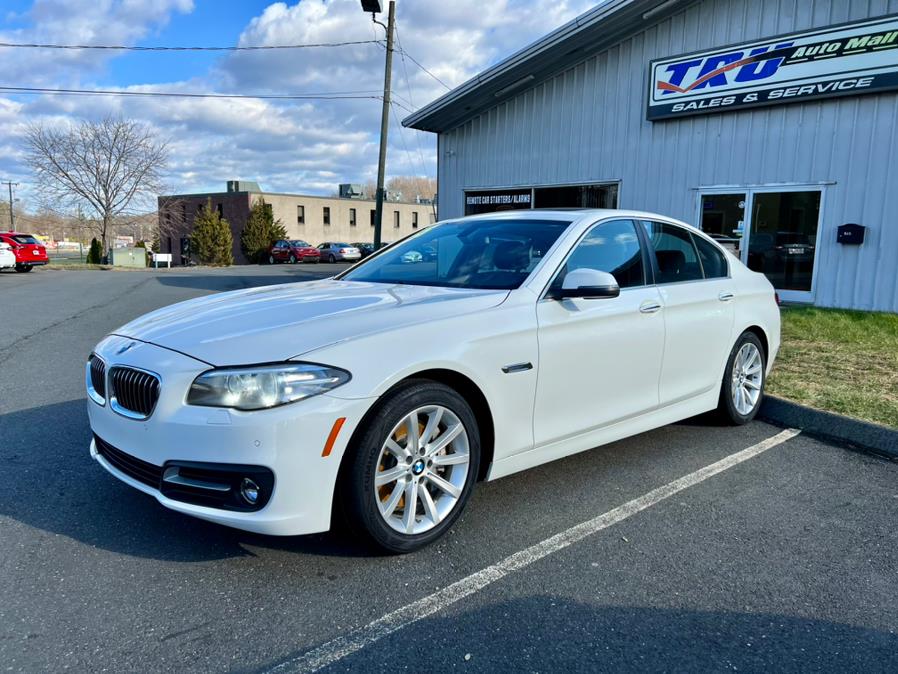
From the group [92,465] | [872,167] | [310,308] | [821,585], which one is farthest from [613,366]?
[872,167]

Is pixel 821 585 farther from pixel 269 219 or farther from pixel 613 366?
pixel 269 219

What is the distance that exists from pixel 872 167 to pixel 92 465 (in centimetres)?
1099

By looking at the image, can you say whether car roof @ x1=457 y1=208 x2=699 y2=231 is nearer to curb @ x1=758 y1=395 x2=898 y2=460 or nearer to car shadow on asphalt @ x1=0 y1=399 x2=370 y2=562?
curb @ x1=758 y1=395 x2=898 y2=460

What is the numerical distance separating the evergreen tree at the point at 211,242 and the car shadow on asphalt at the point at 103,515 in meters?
48.2

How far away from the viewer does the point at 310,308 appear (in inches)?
130

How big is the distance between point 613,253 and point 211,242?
1962 inches

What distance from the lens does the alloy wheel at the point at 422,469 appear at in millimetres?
2992

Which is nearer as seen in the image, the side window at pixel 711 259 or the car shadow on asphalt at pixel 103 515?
the car shadow on asphalt at pixel 103 515

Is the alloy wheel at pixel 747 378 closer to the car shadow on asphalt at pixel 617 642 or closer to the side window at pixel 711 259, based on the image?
the side window at pixel 711 259

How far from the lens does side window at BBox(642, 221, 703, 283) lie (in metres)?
4.43

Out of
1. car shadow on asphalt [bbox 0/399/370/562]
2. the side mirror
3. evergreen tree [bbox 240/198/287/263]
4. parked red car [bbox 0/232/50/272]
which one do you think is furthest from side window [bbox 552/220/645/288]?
evergreen tree [bbox 240/198/287/263]

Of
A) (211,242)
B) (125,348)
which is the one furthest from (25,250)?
(125,348)

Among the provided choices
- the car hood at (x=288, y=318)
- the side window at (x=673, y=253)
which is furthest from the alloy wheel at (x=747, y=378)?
the car hood at (x=288, y=318)

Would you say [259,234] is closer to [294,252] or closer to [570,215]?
→ [294,252]
